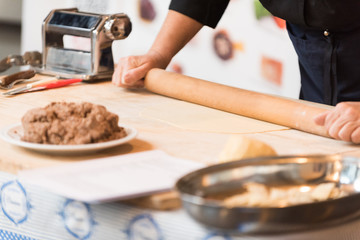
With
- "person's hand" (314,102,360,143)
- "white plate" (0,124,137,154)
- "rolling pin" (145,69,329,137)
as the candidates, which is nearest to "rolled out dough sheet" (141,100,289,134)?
"rolling pin" (145,69,329,137)

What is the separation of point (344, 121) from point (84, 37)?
1.02m

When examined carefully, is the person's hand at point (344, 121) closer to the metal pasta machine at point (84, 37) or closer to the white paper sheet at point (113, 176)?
the white paper sheet at point (113, 176)

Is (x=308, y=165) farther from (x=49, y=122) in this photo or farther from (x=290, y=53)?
(x=290, y=53)

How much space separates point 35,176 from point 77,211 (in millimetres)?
112

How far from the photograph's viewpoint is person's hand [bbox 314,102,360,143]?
1.43 meters

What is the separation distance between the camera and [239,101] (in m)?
1.72

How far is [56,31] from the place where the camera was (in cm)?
222

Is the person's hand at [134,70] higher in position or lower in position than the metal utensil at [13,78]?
higher

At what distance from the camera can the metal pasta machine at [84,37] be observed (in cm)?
212

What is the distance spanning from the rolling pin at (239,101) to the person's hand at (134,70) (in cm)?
3

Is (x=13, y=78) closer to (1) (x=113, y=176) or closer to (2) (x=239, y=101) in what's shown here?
(2) (x=239, y=101)

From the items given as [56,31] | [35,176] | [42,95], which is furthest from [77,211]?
[56,31]

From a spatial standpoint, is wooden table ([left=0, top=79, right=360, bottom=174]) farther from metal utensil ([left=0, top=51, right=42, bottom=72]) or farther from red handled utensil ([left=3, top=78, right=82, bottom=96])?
metal utensil ([left=0, top=51, right=42, bottom=72])

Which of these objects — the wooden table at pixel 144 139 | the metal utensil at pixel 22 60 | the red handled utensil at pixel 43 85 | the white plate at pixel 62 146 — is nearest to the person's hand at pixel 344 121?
the wooden table at pixel 144 139
